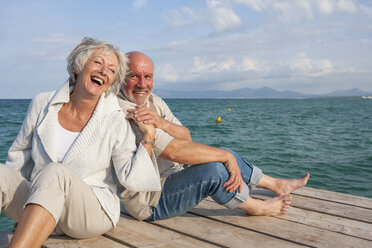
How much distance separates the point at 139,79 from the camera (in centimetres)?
265

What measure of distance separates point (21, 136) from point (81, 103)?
0.44 meters

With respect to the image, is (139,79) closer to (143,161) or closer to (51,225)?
(143,161)

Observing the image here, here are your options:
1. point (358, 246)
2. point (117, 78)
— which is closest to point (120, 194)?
point (117, 78)

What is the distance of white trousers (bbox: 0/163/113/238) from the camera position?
1.72m

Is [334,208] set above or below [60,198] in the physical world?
below

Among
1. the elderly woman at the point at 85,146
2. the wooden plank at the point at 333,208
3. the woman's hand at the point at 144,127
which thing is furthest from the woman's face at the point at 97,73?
the wooden plank at the point at 333,208

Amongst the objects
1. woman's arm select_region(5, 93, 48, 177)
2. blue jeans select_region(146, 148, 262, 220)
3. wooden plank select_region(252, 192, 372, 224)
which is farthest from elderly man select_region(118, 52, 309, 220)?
woman's arm select_region(5, 93, 48, 177)

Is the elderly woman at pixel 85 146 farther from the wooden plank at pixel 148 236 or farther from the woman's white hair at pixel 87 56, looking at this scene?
the wooden plank at pixel 148 236

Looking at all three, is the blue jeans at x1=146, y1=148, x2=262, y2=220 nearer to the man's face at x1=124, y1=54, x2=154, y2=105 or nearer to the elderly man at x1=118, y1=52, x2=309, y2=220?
the elderly man at x1=118, y1=52, x2=309, y2=220

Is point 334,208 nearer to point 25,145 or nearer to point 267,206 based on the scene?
point 267,206

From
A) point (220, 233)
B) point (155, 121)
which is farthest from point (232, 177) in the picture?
point (155, 121)

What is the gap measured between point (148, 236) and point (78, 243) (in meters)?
0.47

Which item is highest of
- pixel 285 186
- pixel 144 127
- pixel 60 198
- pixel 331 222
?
pixel 144 127

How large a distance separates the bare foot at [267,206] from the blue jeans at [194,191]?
12 centimetres
